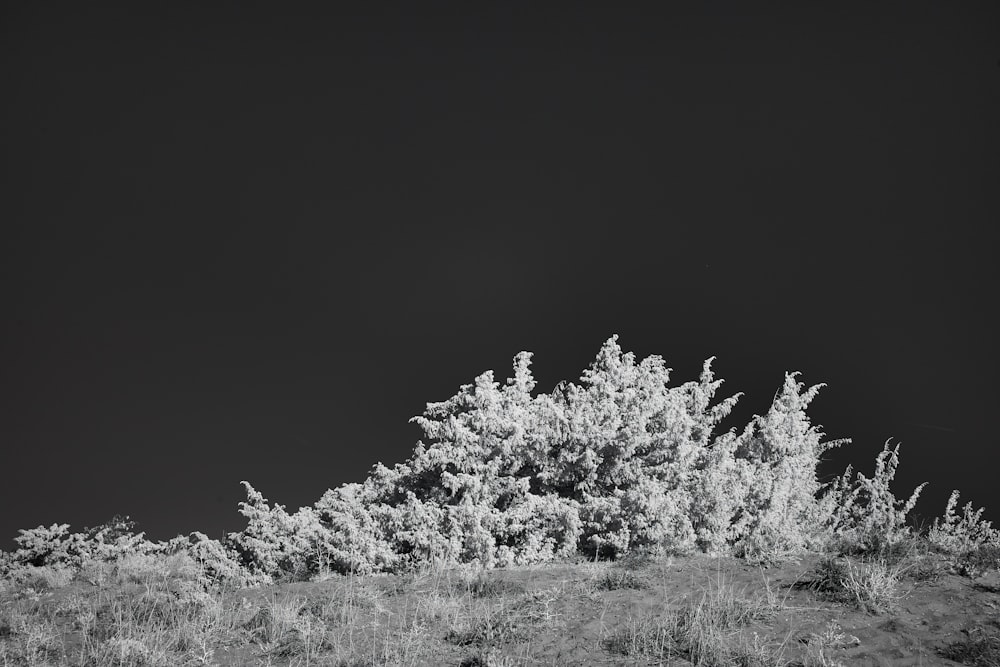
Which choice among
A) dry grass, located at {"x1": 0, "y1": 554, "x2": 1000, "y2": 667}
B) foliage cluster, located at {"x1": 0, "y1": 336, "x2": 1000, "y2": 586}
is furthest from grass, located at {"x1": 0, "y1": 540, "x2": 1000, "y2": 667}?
foliage cluster, located at {"x1": 0, "y1": 336, "x2": 1000, "y2": 586}

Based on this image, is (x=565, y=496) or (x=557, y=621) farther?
(x=565, y=496)

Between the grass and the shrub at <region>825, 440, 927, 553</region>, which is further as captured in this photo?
the shrub at <region>825, 440, 927, 553</region>

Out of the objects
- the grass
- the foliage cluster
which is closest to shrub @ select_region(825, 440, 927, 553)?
the foliage cluster

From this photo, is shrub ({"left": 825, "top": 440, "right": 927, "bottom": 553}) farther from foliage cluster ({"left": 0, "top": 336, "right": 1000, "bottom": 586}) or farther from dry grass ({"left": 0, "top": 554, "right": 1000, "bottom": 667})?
dry grass ({"left": 0, "top": 554, "right": 1000, "bottom": 667})

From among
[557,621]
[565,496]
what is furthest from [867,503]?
[557,621]

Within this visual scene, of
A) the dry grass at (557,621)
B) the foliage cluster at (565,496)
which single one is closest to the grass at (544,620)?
the dry grass at (557,621)

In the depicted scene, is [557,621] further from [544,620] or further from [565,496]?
[565,496]

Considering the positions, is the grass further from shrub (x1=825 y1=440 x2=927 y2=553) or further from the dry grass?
shrub (x1=825 y1=440 x2=927 y2=553)

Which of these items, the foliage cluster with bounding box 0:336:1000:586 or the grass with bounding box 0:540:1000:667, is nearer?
the grass with bounding box 0:540:1000:667

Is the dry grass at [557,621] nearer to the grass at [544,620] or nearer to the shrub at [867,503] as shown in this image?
the grass at [544,620]

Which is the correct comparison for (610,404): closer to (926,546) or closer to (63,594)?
(926,546)

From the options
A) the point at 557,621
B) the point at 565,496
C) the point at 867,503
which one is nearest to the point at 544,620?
the point at 557,621

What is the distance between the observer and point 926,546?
9.64 m

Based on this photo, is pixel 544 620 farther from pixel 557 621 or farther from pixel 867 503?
pixel 867 503
